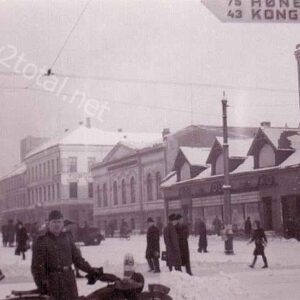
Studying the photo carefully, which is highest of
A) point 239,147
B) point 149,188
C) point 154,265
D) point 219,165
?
point 239,147

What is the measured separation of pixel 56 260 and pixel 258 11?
4439 millimetres

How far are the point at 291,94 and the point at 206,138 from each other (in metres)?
14.2

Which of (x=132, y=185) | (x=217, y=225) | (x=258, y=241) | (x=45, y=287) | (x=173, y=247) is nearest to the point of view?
(x=45, y=287)

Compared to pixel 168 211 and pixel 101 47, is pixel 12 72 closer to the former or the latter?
pixel 101 47

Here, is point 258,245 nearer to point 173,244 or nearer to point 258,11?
point 173,244

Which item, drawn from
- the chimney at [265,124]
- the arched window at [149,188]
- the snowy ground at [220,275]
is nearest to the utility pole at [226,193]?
the snowy ground at [220,275]

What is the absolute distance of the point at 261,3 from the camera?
830 centimetres

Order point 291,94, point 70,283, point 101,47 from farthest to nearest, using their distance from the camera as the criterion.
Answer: point 291,94, point 101,47, point 70,283

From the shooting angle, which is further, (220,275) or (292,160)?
(292,160)

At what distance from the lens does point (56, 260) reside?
5664mm

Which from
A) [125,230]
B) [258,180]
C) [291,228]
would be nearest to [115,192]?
[125,230]

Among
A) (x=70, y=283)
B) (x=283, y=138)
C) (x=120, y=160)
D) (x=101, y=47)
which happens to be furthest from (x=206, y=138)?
(x=70, y=283)

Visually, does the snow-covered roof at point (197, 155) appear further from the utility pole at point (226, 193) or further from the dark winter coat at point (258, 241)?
the dark winter coat at point (258, 241)

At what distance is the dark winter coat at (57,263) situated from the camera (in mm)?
5562
